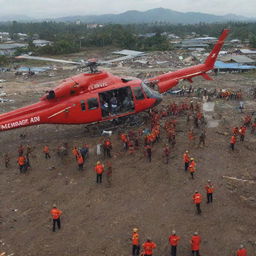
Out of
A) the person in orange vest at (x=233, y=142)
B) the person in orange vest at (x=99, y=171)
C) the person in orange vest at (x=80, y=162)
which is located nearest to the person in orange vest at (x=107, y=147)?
the person in orange vest at (x=80, y=162)

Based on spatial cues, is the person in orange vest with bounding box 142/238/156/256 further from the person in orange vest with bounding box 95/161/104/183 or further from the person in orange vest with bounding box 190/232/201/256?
the person in orange vest with bounding box 95/161/104/183

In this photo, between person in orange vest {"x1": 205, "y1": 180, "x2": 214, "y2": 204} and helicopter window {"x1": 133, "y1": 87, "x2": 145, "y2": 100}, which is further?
helicopter window {"x1": 133, "y1": 87, "x2": 145, "y2": 100}

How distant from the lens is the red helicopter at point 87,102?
61.6 feet

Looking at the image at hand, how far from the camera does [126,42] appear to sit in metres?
84.2

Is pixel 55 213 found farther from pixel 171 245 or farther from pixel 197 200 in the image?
pixel 197 200

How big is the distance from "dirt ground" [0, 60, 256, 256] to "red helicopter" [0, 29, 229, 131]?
175 centimetres

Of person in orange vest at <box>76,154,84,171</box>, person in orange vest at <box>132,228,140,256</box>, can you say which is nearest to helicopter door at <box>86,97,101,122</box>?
person in orange vest at <box>76,154,84,171</box>

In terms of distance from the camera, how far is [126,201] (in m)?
13.4

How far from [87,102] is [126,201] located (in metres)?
8.17

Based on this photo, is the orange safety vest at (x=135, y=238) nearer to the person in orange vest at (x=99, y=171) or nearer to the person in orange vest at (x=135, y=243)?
the person in orange vest at (x=135, y=243)

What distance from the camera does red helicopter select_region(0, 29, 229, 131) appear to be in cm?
1877

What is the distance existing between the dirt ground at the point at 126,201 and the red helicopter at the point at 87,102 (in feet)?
5.76

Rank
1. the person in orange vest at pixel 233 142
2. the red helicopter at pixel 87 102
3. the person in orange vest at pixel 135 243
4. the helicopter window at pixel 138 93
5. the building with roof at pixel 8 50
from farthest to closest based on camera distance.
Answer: the building with roof at pixel 8 50
the helicopter window at pixel 138 93
the red helicopter at pixel 87 102
the person in orange vest at pixel 233 142
the person in orange vest at pixel 135 243

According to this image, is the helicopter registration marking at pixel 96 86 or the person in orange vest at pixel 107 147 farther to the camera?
the helicopter registration marking at pixel 96 86
